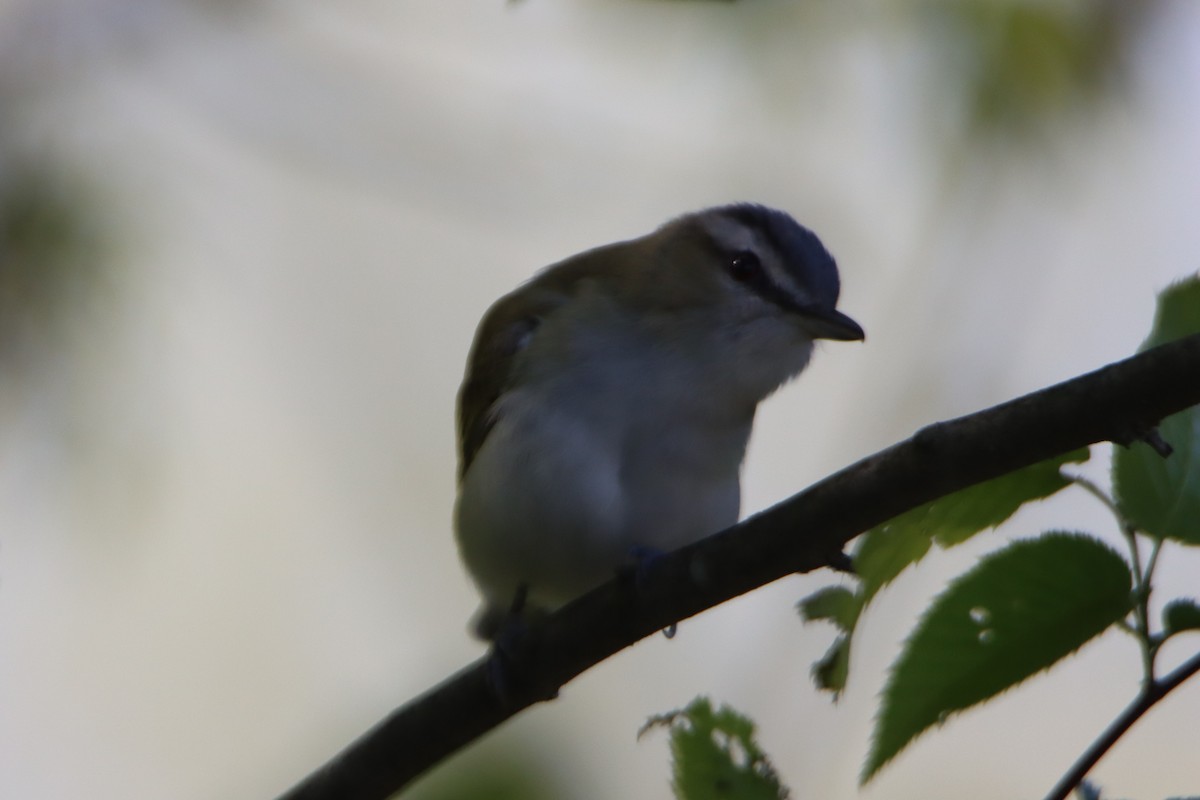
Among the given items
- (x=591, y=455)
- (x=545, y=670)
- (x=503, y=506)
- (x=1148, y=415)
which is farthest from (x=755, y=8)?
(x=1148, y=415)

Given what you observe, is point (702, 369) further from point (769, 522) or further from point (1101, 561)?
point (1101, 561)

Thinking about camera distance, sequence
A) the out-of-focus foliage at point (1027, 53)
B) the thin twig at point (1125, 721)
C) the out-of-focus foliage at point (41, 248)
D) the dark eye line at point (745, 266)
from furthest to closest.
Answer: the dark eye line at point (745, 266) < the out-of-focus foliage at point (1027, 53) < the out-of-focus foliage at point (41, 248) < the thin twig at point (1125, 721)

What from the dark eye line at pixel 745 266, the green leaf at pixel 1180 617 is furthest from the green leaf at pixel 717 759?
the dark eye line at pixel 745 266

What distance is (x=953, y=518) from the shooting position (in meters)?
1.56

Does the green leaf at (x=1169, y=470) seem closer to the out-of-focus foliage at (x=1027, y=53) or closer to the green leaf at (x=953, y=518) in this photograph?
the green leaf at (x=953, y=518)

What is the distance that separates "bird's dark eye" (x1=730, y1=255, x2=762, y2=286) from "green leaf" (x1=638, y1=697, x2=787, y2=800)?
1669 millimetres

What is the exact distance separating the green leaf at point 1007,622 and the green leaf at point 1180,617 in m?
0.04

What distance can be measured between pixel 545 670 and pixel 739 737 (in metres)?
0.64

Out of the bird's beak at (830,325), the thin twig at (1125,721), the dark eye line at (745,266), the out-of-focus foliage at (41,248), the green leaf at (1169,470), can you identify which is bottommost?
the thin twig at (1125,721)

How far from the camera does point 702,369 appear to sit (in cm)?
307

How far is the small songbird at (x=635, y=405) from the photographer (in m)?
3.00

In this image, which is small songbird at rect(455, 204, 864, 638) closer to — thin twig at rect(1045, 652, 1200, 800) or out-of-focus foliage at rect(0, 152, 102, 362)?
out-of-focus foliage at rect(0, 152, 102, 362)

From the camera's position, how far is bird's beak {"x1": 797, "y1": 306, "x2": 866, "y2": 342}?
307 centimetres

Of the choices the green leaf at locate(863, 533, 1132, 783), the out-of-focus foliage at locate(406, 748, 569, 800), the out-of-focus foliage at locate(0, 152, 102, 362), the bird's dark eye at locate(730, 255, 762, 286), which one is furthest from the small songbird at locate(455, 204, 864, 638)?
the green leaf at locate(863, 533, 1132, 783)
